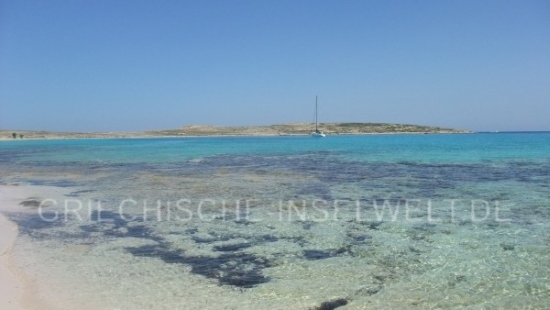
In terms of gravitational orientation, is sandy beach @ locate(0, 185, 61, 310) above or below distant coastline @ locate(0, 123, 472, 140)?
below

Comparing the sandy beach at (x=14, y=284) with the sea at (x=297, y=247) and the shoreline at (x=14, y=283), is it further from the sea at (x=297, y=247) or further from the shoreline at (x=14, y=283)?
the sea at (x=297, y=247)

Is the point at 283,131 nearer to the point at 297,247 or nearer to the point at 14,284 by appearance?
the point at 297,247

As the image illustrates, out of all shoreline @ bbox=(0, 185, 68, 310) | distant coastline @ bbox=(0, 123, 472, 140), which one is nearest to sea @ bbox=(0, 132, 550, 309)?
shoreline @ bbox=(0, 185, 68, 310)

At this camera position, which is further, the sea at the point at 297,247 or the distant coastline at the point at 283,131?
the distant coastline at the point at 283,131

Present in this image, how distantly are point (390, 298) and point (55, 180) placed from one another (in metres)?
21.8

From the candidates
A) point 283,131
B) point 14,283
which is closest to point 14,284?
point 14,283

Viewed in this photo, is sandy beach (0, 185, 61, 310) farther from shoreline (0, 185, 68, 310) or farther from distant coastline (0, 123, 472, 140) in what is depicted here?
distant coastline (0, 123, 472, 140)

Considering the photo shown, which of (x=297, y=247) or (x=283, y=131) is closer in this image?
(x=297, y=247)

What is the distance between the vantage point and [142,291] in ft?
23.3

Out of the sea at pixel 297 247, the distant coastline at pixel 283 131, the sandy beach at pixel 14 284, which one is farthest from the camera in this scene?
the distant coastline at pixel 283 131

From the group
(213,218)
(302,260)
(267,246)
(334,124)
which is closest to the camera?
(302,260)

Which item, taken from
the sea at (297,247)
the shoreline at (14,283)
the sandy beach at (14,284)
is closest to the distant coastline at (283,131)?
the sea at (297,247)

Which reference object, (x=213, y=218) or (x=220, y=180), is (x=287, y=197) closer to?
(x=213, y=218)

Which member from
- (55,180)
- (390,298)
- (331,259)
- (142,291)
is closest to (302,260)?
(331,259)
